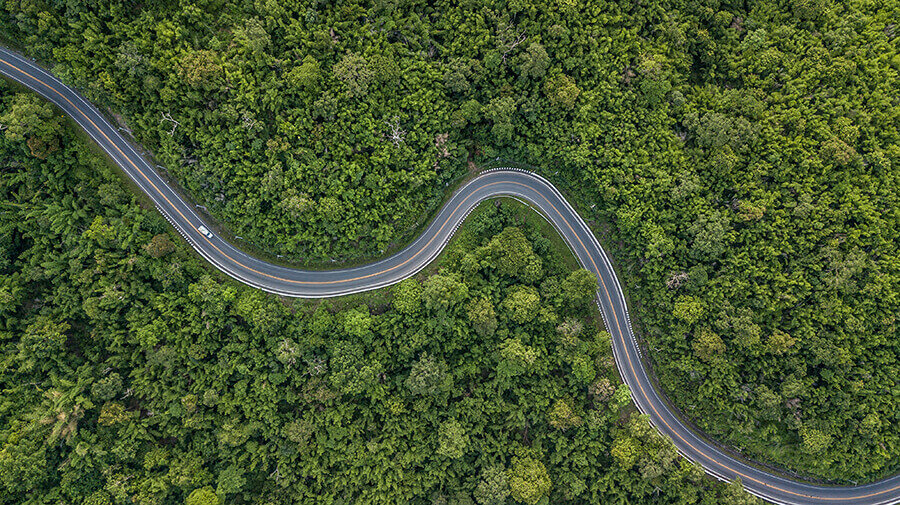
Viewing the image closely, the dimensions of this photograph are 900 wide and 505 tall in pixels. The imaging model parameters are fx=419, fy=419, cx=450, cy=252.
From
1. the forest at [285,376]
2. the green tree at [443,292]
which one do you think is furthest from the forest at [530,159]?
the green tree at [443,292]

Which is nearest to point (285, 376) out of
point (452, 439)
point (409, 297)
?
point (409, 297)

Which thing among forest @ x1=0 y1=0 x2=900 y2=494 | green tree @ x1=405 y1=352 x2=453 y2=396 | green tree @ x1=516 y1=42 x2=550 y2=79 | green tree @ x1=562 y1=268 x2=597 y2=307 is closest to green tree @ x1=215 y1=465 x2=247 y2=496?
forest @ x1=0 y1=0 x2=900 y2=494

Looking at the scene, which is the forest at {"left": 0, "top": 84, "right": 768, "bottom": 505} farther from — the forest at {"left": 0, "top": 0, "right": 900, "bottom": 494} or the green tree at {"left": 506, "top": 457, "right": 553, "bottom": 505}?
the forest at {"left": 0, "top": 0, "right": 900, "bottom": 494}

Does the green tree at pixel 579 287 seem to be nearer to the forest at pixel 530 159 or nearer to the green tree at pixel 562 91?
the forest at pixel 530 159

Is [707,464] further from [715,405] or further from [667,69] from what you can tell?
[667,69]

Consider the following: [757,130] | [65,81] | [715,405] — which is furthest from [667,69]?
[65,81]

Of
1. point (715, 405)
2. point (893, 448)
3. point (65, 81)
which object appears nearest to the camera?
point (65, 81)
